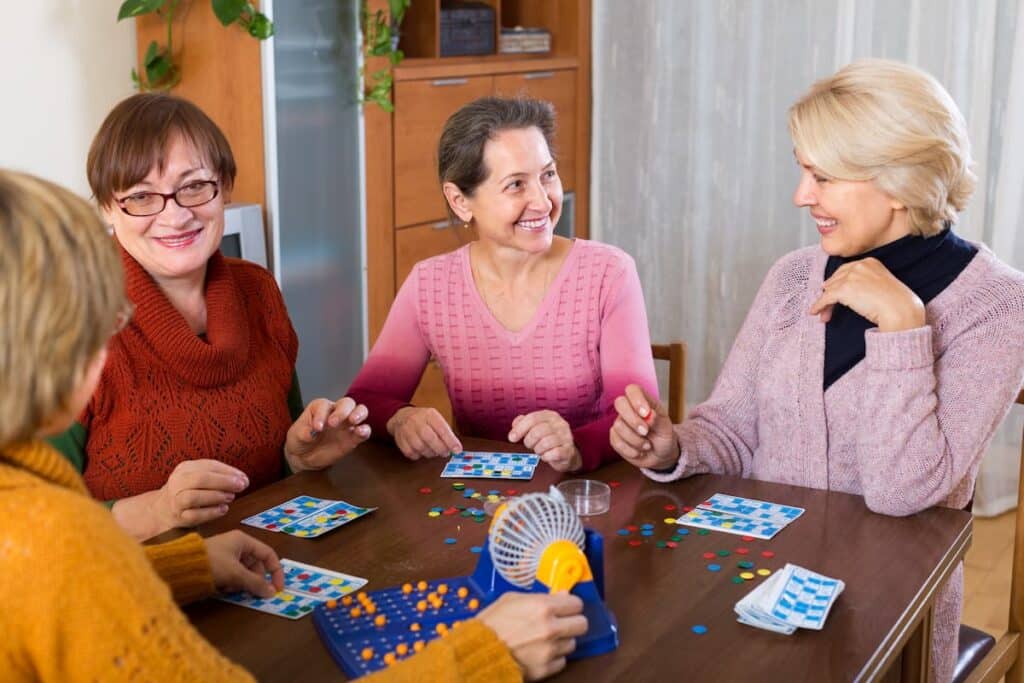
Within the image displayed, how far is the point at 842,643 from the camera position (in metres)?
A: 1.38

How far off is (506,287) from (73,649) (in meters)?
1.56

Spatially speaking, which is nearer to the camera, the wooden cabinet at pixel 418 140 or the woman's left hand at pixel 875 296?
the woman's left hand at pixel 875 296

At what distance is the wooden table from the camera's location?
1342 millimetres

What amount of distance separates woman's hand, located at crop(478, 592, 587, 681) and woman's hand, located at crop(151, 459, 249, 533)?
555 mm

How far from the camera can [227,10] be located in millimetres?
3355

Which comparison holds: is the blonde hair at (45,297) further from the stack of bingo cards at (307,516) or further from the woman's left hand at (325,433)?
the woman's left hand at (325,433)

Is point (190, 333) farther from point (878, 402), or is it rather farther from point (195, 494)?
point (878, 402)

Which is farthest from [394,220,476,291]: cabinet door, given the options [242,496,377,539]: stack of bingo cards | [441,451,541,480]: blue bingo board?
[242,496,377,539]: stack of bingo cards

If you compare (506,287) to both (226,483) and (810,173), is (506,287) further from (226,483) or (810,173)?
(226,483)

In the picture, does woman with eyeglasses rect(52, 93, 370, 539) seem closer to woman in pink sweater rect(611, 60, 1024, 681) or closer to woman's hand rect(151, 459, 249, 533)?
woman's hand rect(151, 459, 249, 533)

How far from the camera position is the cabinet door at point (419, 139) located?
13.1ft

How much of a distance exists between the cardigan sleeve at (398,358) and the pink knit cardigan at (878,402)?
620 millimetres

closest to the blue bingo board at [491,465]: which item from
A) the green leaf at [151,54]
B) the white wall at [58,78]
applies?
the white wall at [58,78]

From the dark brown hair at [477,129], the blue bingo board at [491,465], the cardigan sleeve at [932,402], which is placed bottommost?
the blue bingo board at [491,465]
